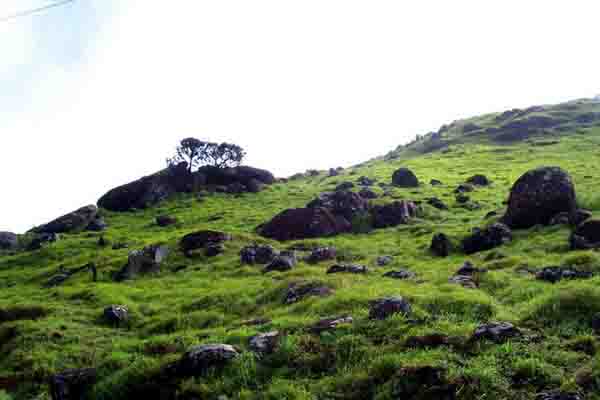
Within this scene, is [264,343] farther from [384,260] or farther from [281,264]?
[384,260]

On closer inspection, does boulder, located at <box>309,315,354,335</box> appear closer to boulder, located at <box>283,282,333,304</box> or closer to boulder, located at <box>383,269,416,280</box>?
boulder, located at <box>283,282,333,304</box>


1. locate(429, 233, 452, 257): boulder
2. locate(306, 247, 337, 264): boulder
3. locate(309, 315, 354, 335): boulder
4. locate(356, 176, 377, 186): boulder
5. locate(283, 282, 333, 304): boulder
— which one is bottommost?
locate(429, 233, 452, 257): boulder

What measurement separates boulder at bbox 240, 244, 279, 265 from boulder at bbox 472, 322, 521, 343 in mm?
18115

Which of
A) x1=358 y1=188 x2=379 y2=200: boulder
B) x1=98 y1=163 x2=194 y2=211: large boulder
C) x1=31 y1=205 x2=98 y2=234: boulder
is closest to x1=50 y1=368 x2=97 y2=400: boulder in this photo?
x1=358 y1=188 x2=379 y2=200: boulder

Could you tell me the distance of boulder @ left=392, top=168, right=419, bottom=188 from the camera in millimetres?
57469

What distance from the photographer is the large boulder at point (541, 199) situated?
27562mm

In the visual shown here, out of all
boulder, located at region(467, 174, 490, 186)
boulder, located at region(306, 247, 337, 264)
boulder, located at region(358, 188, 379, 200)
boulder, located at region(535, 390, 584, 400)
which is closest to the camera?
boulder, located at region(535, 390, 584, 400)

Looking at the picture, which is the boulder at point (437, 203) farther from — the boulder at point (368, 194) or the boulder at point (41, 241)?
the boulder at point (41, 241)

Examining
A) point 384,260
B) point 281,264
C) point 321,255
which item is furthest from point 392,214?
point 281,264

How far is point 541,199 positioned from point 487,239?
4958 millimetres

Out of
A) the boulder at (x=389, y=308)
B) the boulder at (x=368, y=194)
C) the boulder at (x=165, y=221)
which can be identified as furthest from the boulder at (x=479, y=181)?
the boulder at (x=389, y=308)

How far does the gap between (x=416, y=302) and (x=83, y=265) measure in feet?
90.0

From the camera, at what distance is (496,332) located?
11242 millimetres

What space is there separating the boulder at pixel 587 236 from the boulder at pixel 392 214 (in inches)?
648
